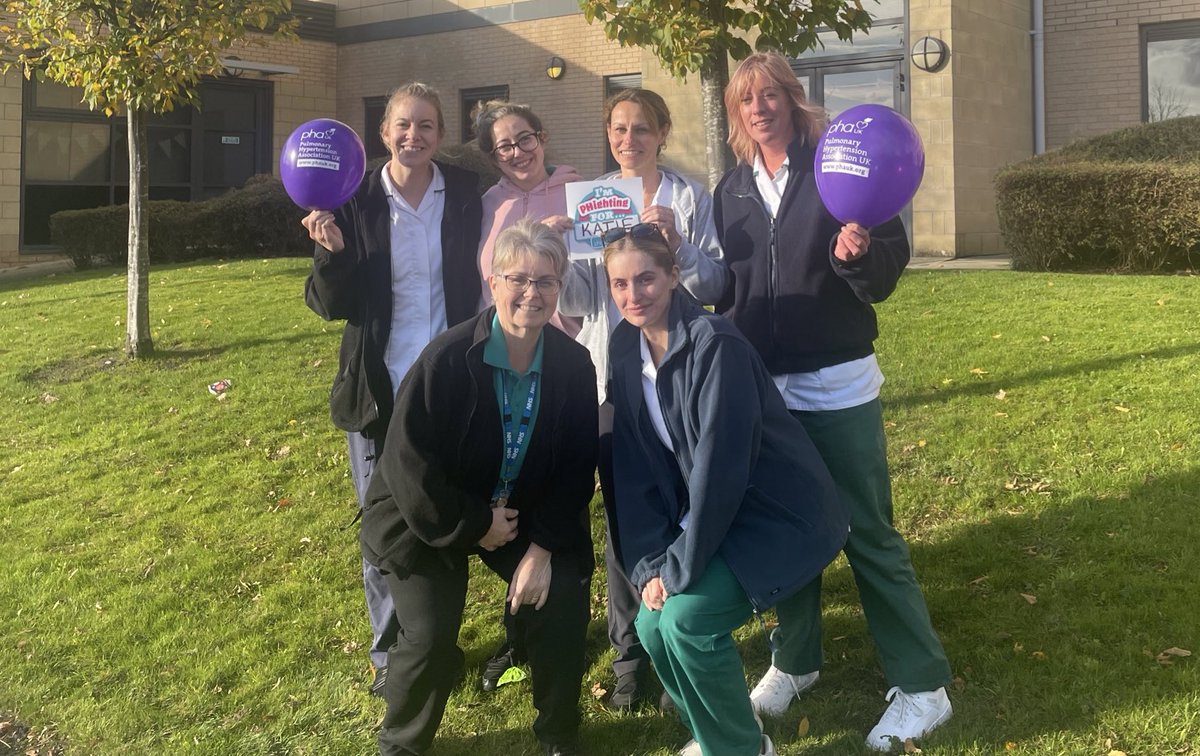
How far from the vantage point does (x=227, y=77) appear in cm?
1847

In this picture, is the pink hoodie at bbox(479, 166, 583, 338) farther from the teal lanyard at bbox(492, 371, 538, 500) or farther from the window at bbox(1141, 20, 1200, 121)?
the window at bbox(1141, 20, 1200, 121)

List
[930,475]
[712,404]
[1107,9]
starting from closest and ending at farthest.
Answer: [712,404], [930,475], [1107,9]

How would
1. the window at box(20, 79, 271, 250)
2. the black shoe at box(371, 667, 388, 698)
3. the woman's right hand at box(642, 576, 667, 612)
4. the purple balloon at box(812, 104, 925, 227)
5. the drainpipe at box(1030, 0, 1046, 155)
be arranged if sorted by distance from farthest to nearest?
the window at box(20, 79, 271, 250) → the drainpipe at box(1030, 0, 1046, 155) → the black shoe at box(371, 667, 388, 698) → the woman's right hand at box(642, 576, 667, 612) → the purple balloon at box(812, 104, 925, 227)

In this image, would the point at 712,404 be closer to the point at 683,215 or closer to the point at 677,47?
the point at 683,215

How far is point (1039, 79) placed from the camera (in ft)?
44.8

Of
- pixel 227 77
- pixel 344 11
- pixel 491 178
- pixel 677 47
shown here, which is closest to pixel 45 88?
pixel 227 77

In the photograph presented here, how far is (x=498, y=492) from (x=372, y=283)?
819 millimetres

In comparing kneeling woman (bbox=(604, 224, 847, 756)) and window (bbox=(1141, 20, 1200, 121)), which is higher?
window (bbox=(1141, 20, 1200, 121))

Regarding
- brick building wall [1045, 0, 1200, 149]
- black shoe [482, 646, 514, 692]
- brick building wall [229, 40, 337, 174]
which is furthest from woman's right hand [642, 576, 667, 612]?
brick building wall [229, 40, 337, 174]

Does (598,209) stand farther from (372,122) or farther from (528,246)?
(372,122)

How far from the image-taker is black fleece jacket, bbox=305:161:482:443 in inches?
131

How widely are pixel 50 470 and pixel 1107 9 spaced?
525 inches

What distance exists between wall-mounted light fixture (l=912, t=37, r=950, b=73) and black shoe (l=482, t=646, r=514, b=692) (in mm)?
10686

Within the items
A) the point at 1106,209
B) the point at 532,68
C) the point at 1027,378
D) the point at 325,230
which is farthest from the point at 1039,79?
the point at 325,230
